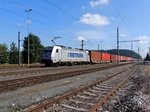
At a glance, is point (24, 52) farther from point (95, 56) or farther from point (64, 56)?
point (64, 56)

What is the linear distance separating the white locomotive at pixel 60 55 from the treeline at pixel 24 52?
39927mm

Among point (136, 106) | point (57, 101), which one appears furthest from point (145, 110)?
point (57, 101)

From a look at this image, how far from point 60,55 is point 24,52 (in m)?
61.4

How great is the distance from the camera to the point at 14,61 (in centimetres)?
→ 9744

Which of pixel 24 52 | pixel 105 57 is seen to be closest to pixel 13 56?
pixel 24 52

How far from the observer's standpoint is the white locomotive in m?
45.7

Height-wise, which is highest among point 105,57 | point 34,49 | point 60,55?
point 34,49

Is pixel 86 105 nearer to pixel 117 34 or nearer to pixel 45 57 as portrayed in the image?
pixel 45 57

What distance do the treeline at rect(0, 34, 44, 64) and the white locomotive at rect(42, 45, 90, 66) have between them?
39927 millimetres

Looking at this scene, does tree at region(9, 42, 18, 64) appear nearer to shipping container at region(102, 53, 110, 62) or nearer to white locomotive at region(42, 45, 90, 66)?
shipping container at region(102, 53, 110, 62)

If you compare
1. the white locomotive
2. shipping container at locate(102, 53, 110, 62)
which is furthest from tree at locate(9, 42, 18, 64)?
the white locomotive

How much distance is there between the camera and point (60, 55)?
47.6 metres

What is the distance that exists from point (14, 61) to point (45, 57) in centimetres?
5306

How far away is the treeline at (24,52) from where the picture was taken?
310ft
